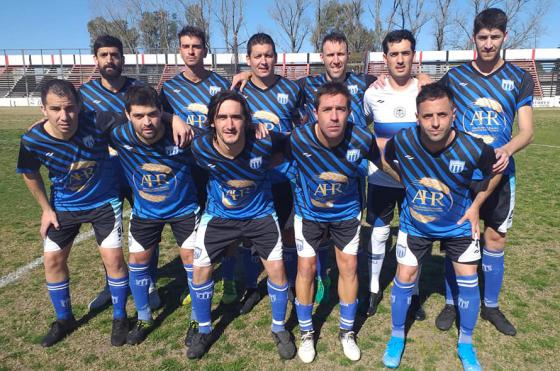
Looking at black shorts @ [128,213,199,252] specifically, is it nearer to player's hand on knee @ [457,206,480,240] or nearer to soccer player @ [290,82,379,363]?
soccer player @ [290,82,379,363]

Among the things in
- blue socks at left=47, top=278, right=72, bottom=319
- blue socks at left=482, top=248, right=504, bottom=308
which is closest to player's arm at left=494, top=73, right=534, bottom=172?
blue socks at left=482, top=248, right=504, bottom=308

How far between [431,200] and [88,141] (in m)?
2.68

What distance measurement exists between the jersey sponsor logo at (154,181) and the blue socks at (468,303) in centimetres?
233

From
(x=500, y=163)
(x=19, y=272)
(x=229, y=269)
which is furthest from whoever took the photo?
(x=19, y=272)

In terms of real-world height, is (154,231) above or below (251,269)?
above

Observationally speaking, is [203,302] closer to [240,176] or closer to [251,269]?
[251,269]

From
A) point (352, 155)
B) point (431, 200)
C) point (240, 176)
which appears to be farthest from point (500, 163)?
point (240, 176)

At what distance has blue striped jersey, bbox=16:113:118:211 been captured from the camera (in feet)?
10.3

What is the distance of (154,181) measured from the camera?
321 centimetres

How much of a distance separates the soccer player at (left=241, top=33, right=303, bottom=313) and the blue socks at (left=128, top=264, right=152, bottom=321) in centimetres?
88

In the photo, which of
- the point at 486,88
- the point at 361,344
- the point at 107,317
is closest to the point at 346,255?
the point at 361,344

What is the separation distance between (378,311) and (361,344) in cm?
59

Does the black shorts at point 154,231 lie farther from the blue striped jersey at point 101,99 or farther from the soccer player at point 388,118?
the soccer player at point 388,118

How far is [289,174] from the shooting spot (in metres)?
3.43
